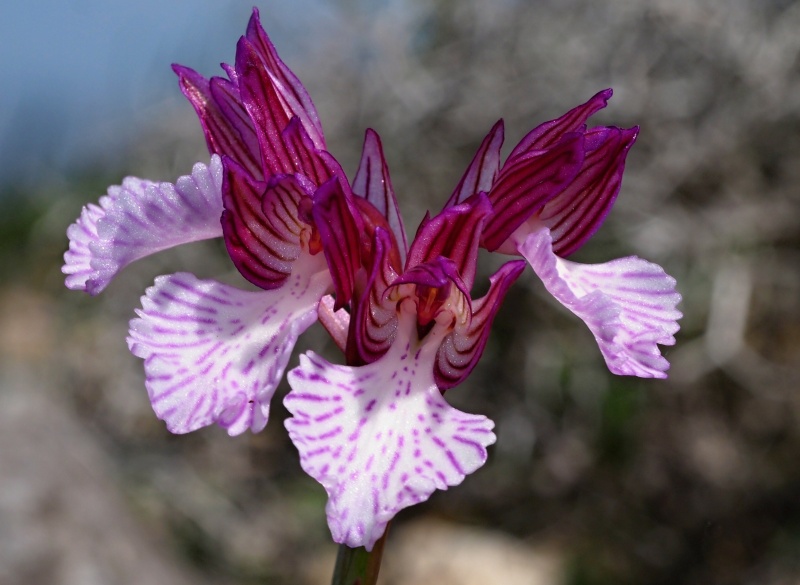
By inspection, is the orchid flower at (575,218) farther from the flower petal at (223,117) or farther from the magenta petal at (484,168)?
the flower petal at (223,117)

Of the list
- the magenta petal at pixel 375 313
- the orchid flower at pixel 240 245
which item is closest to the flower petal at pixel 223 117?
the orchid flower at pixel 240 245

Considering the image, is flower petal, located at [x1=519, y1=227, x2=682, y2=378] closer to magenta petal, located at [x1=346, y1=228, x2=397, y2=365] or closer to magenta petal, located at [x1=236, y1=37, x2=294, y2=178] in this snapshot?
magenta petal, located at [x1=346, y1=228, x2=397, y2=365]

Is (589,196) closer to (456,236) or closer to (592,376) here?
(456,236)

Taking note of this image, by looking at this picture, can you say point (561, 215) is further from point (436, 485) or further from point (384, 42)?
point (384, 42)

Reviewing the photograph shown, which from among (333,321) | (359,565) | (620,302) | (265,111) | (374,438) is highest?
(265,111)

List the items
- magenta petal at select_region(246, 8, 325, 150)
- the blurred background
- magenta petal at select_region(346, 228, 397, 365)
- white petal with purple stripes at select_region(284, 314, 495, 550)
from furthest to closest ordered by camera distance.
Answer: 1. the blurred background
2. magenta petal at select_region(246, 8, 325, 150)
3. magenta petal at select_region(346, 228, 397, 365)
4. white petal with purple stripes at select_region(284, 314, 495, 550)

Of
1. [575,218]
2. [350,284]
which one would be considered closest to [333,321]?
[350,284]

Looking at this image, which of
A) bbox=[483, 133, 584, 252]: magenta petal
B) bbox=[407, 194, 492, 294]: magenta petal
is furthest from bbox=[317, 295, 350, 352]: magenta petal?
bbox=[483, 133, 584, 252]: magenta petal
